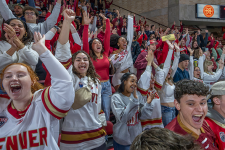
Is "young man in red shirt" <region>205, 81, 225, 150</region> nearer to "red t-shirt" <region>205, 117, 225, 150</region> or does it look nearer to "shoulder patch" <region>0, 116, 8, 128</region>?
"red t-shirt" <region>205, 117, 225, 150</region>

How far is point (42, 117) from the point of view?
3.92ft

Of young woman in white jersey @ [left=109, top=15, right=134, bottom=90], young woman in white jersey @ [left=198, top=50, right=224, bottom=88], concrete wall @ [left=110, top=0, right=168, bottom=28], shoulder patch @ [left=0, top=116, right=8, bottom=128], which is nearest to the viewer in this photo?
shoulder patch @ [left=0, top=116, right=8, bottom=128]

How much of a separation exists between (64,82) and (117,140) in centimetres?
138

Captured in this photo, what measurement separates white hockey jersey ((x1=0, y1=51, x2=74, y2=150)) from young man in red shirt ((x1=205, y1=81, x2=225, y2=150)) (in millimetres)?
1306

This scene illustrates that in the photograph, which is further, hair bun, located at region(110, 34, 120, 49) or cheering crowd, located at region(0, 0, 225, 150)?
hair bun, located at region(110, 34, 120, 49)

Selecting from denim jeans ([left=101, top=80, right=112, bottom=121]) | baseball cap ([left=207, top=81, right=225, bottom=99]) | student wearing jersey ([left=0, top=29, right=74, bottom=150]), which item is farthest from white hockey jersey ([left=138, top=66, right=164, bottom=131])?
student wearing jersey ([left=0, top=29, right=74, bottom=150])

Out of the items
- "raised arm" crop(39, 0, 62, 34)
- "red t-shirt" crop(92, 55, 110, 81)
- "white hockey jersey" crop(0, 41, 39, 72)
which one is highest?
"raised arm" crop(39, 0, 62, 34)

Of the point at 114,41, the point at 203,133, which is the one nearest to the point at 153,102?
the point at 203,133

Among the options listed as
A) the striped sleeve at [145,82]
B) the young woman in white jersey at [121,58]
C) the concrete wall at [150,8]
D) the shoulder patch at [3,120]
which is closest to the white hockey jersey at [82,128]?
the shoulder patch at [3,120]

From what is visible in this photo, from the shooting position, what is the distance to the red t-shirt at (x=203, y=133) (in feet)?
4.65

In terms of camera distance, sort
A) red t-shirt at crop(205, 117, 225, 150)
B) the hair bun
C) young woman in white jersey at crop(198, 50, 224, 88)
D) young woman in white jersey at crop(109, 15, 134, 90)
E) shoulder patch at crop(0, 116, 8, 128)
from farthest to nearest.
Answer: young woman in white jersey at crop(198, 50, 224, 88) → the hair bun → young woman in white jersey at crop(109, 15, 134, 90) → red t-shirt at crop(205, 117, 225, 150) → shoulder patch at crop(0, 116, 8, 128)

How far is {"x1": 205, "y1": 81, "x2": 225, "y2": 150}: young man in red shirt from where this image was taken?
1.59 metres

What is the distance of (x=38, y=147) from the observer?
1.14 metres

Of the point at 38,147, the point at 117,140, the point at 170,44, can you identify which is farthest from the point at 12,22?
the point at 170,44
